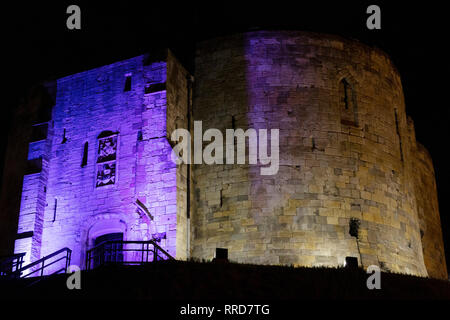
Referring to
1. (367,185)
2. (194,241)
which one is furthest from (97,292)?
(367,185)

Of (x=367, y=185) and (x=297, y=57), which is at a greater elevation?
(x=297, y=57)

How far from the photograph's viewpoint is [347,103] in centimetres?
2009

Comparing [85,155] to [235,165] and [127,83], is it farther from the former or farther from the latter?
[235,165]

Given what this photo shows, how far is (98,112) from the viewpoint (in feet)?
66.5

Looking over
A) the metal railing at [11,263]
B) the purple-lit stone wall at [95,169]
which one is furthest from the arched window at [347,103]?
the metal railing at [11,263]

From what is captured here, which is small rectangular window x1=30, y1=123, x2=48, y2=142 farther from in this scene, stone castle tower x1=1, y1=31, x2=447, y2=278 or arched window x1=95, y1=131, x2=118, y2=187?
arched window x1=95, y1=131, x2=118, y2=187

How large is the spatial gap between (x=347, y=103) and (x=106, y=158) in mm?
8083

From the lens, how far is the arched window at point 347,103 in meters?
19.8

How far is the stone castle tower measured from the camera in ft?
59.6

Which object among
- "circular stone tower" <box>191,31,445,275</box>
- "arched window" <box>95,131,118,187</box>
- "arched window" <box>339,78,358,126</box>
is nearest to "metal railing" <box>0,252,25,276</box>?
"arched window" <box>95,131,118,187</box>

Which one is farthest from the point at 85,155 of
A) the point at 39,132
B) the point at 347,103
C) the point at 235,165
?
the point at 347,103
